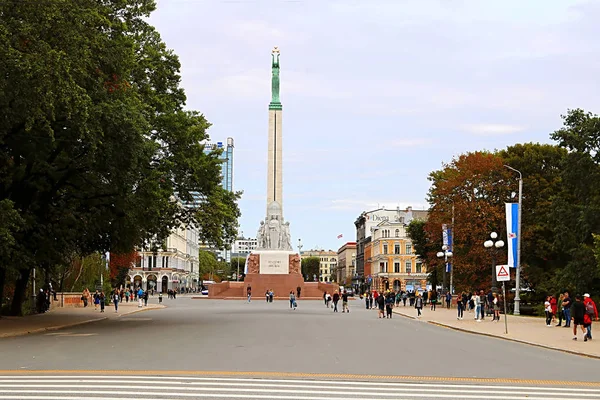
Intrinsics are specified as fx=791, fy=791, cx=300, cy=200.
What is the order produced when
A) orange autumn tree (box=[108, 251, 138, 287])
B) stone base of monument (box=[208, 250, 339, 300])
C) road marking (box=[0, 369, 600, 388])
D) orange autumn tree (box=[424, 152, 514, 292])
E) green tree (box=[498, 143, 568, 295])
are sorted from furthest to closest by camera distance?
1. stone base of monument (box=[208, 250, 339, 300])
2. orange autumn tree (box=[108, 251, 138, 287])
3. orange autumn tree (box=[424, 152, 514, 292])
4. green tree (box=[498, 143, 568, 295])
5. road marking (box=[0, 369, 600, 388])

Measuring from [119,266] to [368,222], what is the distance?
89.5m

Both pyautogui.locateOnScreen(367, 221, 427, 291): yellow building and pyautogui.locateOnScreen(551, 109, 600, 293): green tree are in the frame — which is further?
pyautogui.locateOnScreen(367, 221, 427, 291): yellow building

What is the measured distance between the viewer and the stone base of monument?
84250mm

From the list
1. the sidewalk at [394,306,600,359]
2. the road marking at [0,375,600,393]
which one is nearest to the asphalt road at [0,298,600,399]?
the road marking at [0,375,600,393]

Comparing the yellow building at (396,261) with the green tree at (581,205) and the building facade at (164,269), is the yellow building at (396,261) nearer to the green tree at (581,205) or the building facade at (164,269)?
the building facade at (164,269)

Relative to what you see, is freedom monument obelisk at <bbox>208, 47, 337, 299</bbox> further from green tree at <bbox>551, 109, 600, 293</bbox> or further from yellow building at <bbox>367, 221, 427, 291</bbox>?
yellow building at <bbox>367, 221, 427, 291</bbox>

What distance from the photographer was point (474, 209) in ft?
195

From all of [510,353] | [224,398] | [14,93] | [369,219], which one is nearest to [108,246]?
[14,93]

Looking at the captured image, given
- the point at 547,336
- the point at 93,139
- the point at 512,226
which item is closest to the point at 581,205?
the point at 512,226

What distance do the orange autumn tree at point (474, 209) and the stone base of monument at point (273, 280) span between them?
24436mm

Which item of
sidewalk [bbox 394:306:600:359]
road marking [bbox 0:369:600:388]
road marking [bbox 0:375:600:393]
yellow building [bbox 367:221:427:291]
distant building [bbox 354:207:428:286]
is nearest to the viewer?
road marking [bbox 0:375:600:393]

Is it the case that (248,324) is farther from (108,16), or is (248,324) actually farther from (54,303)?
(54,303)

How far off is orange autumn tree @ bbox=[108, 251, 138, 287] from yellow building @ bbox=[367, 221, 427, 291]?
53334 millimetres

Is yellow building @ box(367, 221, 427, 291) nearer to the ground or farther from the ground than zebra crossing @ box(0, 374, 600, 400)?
farther from the ground
